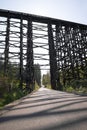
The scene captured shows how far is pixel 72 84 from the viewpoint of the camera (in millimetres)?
19156

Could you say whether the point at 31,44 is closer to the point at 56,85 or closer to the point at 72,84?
the point at 72,84

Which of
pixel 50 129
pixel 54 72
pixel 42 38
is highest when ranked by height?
pixel 42 38

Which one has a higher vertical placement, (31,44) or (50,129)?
(31,44)

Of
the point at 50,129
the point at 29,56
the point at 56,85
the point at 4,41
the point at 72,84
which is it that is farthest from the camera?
the point at 56,85

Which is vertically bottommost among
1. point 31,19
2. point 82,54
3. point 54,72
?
point 54,72

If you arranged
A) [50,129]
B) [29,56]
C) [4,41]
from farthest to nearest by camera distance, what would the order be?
[29,56] → [4,41] → [50,129]

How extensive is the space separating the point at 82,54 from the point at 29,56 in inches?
182

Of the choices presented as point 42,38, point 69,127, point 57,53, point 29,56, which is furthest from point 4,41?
point 69,127

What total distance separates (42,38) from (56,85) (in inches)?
219

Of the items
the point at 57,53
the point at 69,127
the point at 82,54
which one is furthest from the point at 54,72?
the point at 69,127

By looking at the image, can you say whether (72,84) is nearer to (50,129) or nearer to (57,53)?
(57,53)

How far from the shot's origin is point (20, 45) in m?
16.7

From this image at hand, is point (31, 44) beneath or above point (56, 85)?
above

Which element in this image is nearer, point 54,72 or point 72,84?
point 72,84
